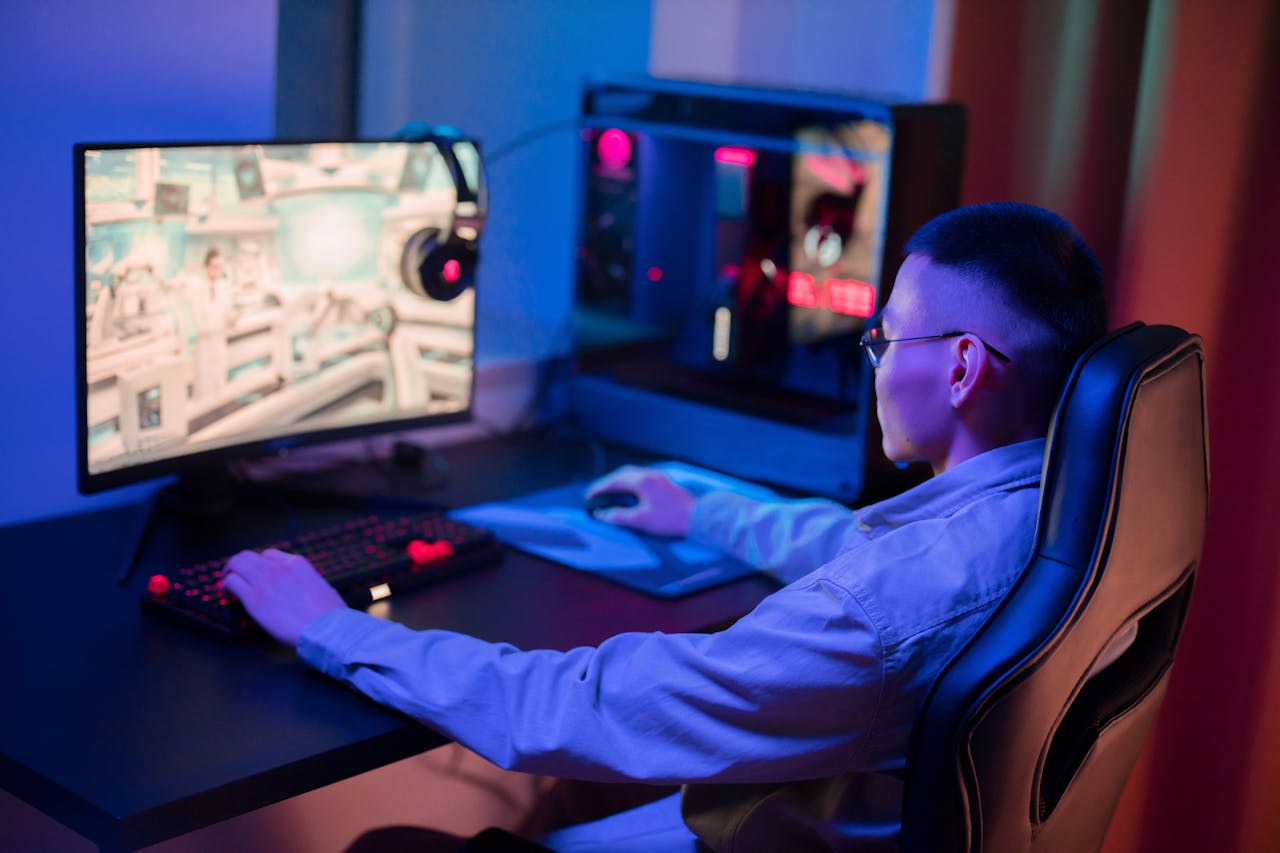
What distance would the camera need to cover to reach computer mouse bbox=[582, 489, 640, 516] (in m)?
1.66

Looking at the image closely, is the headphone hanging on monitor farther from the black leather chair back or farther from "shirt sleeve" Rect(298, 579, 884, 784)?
the black leather chair back

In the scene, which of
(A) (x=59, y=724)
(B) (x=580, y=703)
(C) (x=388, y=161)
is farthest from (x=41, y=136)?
(B) (x=580, y=703)

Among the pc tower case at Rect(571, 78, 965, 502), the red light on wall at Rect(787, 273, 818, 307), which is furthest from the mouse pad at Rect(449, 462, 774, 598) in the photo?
the red light on wall at Rect(787, 273, 818, 307)

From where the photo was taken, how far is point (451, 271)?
1703mm

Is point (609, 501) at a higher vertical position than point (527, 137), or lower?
lower

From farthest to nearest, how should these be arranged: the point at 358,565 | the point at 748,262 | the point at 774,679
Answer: the point at 748,262
the point at 358,565
the point at 774,679

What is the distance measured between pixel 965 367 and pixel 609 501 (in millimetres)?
658

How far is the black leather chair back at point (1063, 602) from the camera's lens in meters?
0.88

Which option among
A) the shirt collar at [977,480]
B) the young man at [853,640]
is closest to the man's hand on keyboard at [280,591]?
the young man at [853,640]

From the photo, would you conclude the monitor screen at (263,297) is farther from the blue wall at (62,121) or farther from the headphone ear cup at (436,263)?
the blue wall at (62,121)

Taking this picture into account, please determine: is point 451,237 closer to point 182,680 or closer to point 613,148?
point 613,148

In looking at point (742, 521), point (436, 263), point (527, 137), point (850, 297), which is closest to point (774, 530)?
point (742, 521)

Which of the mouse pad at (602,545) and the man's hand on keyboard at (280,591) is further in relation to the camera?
the mouse pad at (602,545)

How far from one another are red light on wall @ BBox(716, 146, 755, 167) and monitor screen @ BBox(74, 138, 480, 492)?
36 cm
